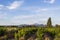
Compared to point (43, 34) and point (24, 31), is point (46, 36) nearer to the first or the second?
point (43, 34)

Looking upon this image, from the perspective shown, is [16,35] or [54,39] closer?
[54,39]

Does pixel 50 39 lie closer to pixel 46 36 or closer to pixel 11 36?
pixel 46 36

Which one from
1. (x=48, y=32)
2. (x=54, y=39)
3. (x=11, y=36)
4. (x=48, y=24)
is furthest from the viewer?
(x=48, y=24)

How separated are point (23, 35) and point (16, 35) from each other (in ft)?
4.19

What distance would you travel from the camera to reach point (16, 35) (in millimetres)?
38531

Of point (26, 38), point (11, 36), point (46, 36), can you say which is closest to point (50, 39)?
point (46, 36)

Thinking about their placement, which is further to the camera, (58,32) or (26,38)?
(26,38)

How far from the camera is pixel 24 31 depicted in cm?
3922

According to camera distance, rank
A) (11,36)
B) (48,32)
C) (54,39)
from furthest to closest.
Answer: (11,36) → (48,32) → (54,39)

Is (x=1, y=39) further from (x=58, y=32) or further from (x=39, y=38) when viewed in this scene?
(x=58, y=32)

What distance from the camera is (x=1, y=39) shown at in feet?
127

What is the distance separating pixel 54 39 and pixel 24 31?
6.78m

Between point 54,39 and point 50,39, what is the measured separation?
136 centimetres

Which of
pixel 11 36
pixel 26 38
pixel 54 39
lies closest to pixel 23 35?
pixel 26 38
